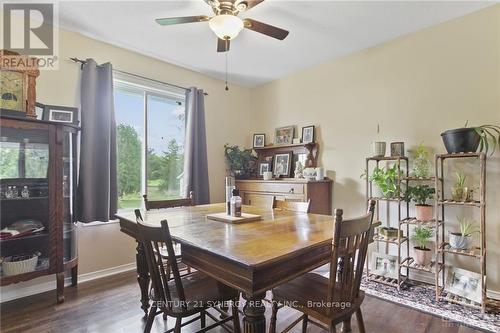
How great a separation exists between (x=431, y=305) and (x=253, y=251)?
203cm

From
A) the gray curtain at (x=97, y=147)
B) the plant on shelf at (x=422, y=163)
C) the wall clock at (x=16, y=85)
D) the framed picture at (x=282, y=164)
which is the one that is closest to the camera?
the wall clock at (x=16, y=85)

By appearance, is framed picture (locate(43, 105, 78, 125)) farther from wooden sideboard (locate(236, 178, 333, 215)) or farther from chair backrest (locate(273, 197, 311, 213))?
wooden sideboard (locate(236, 178, 333, 215))

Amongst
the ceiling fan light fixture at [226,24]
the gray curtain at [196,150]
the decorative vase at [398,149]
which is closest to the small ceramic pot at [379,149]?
the decorative vase at [398,149]

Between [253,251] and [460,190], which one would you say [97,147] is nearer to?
[253,251]

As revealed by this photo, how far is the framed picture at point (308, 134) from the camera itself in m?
3.66

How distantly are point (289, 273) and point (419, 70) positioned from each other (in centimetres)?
269

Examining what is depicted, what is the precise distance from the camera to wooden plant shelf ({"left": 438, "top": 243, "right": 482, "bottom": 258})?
7.29 feet

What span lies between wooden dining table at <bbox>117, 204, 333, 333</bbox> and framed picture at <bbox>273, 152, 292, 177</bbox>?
2.06 meters

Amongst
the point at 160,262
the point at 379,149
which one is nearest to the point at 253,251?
the point at 160,262

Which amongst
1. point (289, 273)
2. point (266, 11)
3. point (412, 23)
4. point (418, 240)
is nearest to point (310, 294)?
point (289, 273)

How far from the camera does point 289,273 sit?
120 cm

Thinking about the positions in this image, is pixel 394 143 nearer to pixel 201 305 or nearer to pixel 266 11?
pixel 266 11

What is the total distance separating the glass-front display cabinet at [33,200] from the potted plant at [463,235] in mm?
3464

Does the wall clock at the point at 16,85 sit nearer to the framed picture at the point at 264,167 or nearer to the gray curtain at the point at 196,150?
the gray curtain at the point at 196,150
